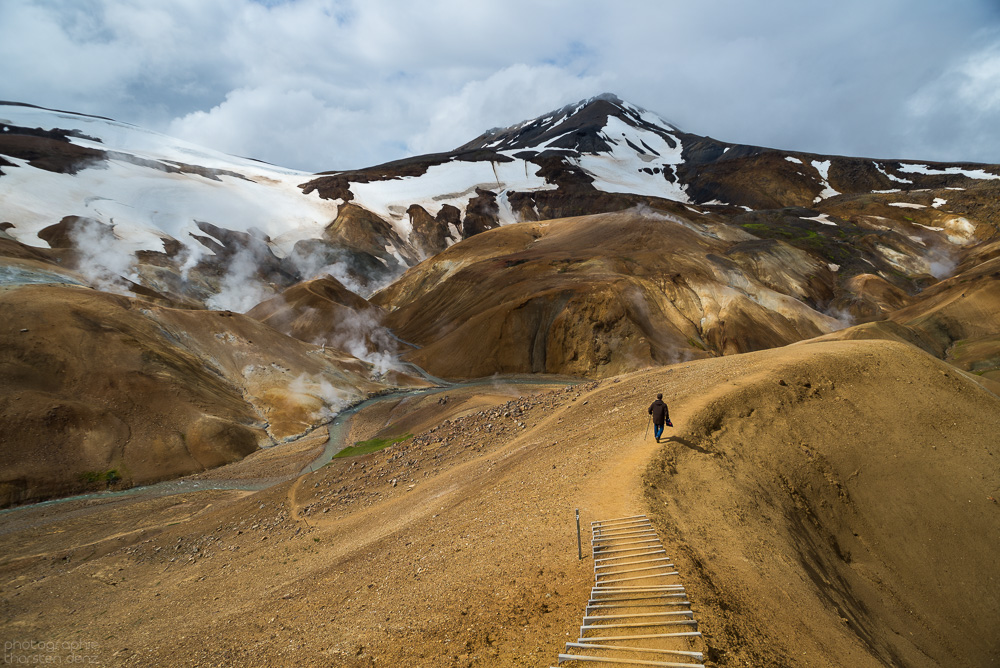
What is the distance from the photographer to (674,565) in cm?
780

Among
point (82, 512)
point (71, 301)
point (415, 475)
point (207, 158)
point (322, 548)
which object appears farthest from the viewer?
point (207, 158)

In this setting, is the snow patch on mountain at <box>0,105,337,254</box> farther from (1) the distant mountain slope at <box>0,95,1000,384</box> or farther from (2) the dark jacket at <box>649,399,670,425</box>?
(2) the dark jacket at <box>649,399,670,425</box>

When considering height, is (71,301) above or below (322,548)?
above

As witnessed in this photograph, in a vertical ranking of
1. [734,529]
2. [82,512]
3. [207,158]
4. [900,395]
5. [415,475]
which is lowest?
[82,512]

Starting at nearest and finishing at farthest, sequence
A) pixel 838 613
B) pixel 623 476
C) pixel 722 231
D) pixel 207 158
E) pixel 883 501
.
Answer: pixel 838 613, pixel 623 476, pixel 883 501, pixel 722 231, pixel 207 158

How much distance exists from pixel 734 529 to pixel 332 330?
5320 cm

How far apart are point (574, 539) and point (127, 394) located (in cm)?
3136

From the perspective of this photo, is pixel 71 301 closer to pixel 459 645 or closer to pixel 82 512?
pixel 82 512

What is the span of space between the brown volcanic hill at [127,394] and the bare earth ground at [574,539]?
7132 mm

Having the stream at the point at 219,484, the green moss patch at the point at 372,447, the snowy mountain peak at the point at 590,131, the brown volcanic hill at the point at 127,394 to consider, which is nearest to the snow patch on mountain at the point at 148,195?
the brown volcanic hill at the point at 127,394

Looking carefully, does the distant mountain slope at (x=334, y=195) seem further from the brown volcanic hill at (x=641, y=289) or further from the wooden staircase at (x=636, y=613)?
the wooden staircase at (x=636, y=613)

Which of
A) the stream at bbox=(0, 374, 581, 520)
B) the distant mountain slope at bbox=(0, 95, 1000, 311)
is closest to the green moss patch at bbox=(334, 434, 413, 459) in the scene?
the stream at bbox=(0, 374, 581, 520)

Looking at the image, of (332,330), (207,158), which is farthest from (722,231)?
(207,158)

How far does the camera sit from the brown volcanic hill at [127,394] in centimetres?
2630
